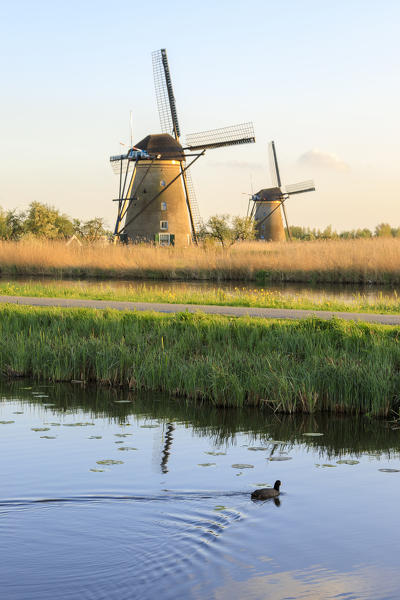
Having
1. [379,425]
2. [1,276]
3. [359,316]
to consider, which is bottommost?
[379,425]

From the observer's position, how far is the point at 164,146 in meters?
42.9

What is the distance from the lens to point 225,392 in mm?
10016

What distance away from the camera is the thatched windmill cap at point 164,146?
42688 millimetres

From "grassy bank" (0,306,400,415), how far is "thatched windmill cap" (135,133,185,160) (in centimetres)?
2992

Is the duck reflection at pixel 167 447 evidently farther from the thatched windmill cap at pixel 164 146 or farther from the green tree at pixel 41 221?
the green tree at pixel 41 221

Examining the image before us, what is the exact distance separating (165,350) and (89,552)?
645 cm

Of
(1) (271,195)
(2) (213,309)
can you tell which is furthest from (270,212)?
(2) (213,309)

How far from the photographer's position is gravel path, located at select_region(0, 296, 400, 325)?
13.9 metres

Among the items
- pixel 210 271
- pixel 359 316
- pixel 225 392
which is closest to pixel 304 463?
pixel 225 392

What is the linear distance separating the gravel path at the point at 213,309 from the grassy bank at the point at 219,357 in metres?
1.25

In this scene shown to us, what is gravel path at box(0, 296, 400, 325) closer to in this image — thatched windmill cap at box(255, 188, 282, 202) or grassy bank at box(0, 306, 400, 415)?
grassy bank at box(0, 306, 400, 415)

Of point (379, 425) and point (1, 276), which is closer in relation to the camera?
→ point (379, 425)

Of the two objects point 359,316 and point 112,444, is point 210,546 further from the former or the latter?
point 359,316

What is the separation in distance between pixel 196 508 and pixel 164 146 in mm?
38363
